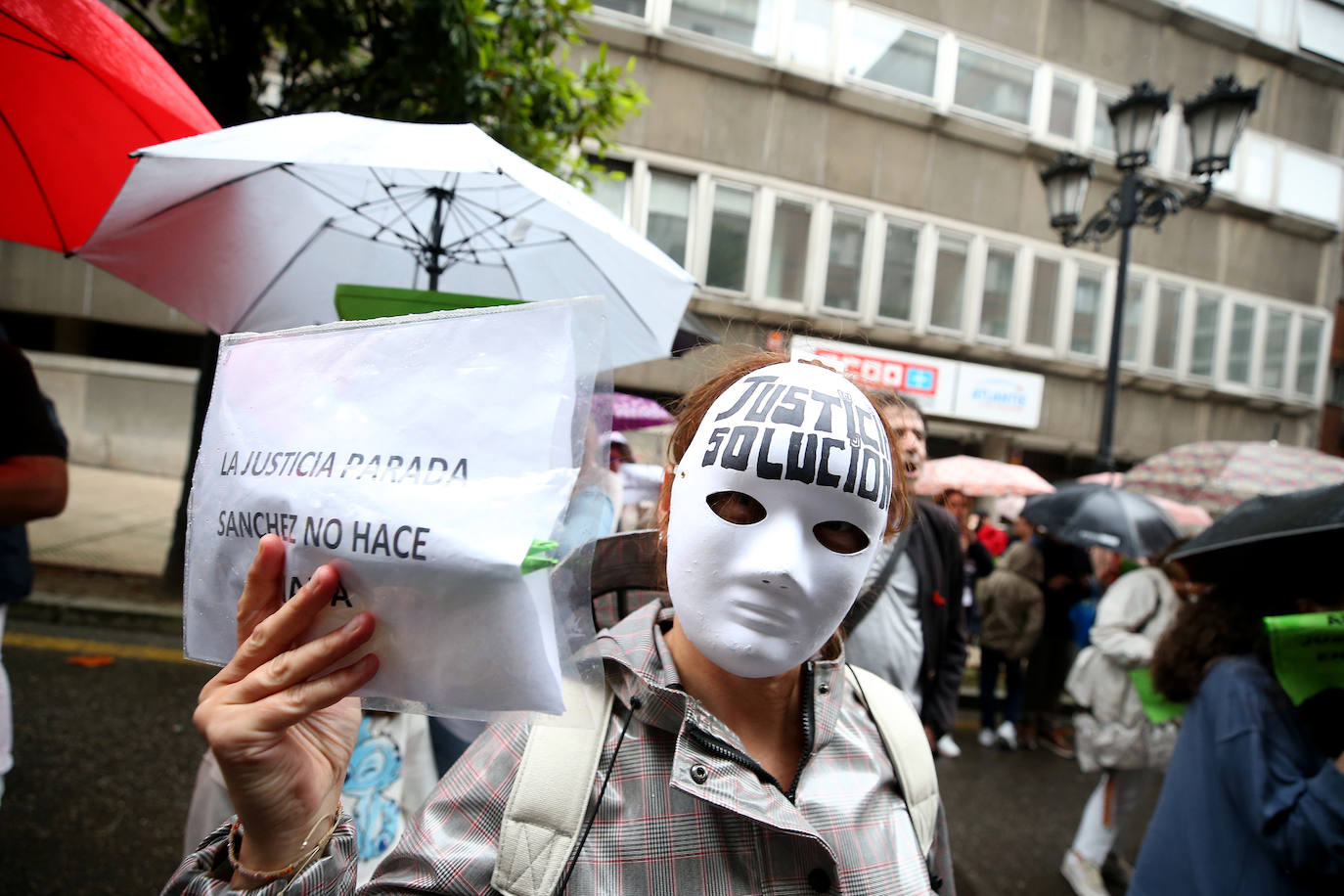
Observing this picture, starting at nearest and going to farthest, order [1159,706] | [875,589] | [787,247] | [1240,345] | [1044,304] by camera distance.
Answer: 1. [1159,706]
2. [875,589]
3. [787,247]
4. [1044,304]
5. [1240,345]

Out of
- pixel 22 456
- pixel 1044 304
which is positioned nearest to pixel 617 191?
pixel 1044 304

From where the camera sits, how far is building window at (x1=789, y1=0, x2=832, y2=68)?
1122cm

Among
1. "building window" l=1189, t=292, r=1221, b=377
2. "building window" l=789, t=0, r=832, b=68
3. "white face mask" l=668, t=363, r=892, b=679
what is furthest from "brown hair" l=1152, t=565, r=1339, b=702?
"building window" l=1189, t=292, r=1221, b=377

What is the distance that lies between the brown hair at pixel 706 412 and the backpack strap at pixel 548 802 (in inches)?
16.6

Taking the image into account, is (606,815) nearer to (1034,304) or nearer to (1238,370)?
(1034,304)

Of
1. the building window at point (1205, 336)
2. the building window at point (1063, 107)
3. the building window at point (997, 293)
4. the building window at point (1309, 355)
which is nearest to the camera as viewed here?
the building window at point (1063, 107)

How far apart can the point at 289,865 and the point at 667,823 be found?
0.49 meters

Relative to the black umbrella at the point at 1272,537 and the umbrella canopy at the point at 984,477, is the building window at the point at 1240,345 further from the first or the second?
the black umbrella at the point at 1272,537

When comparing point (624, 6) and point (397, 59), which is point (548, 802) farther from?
point (624, 6)

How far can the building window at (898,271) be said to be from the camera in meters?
12.8

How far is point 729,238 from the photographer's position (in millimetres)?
11945

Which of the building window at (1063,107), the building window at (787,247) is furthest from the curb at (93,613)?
the building window at (1063,107)

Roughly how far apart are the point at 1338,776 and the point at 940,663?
1674 mm

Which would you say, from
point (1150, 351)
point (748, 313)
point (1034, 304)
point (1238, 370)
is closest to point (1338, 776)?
point (748, 313)
